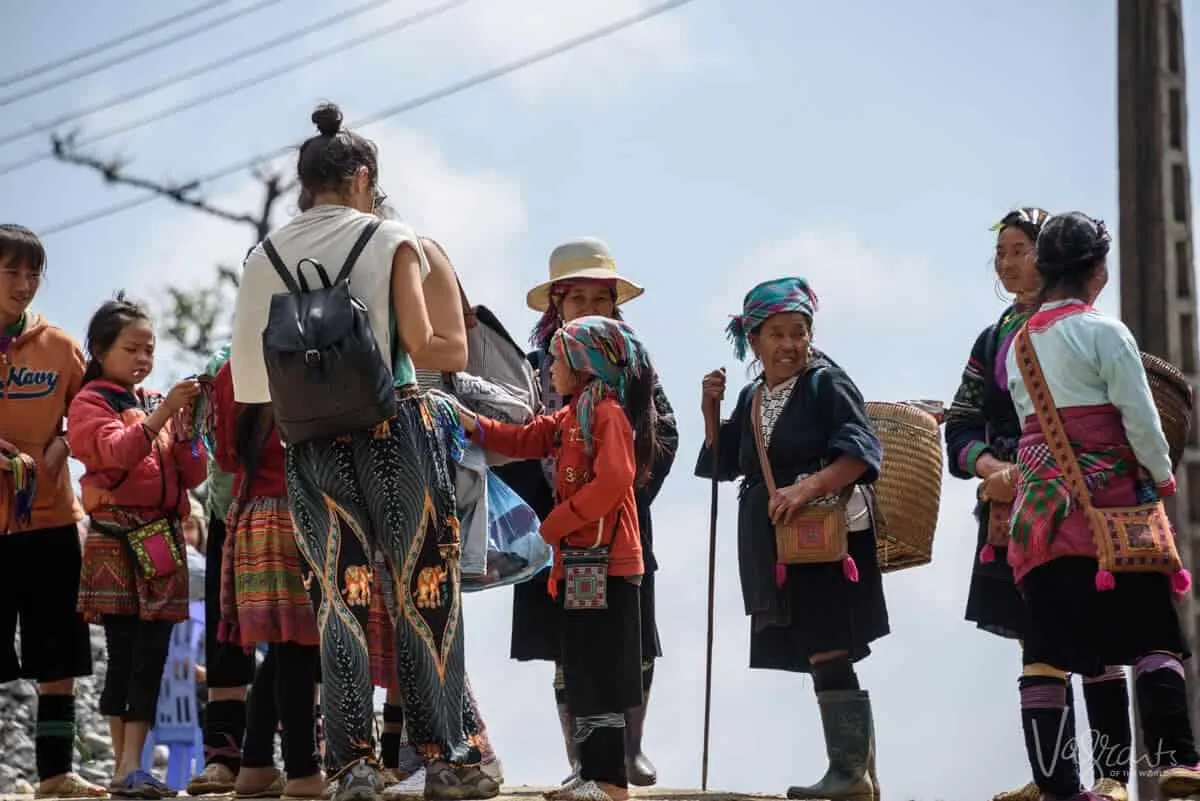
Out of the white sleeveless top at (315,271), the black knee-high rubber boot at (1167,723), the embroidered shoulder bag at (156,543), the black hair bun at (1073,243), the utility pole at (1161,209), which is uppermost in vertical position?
the utility pole at (1161,209)

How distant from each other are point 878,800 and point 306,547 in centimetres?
240

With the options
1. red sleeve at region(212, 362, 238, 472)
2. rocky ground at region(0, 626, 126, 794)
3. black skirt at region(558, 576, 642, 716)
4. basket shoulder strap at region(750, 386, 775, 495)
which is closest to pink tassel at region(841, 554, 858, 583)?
basket shoulder strap at region(750, 386, 775, 495)

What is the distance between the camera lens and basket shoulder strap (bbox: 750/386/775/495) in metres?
7.38

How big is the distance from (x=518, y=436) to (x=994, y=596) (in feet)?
6.33

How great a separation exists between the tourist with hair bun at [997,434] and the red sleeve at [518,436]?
5.10 ft

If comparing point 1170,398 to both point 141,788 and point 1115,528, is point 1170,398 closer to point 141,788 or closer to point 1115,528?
point 1115,528

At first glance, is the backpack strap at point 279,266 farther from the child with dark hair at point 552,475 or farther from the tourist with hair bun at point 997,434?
the tourist with hair bun at point 997,434

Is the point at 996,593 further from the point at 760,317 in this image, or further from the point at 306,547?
the point at 306,547

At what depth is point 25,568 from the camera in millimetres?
8172

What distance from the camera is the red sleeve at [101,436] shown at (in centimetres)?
775

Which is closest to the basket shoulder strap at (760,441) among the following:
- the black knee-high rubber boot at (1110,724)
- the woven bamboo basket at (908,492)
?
Result: the woven bamboo basket at (908,492)

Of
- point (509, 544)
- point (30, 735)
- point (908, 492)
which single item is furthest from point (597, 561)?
point (30, 735)

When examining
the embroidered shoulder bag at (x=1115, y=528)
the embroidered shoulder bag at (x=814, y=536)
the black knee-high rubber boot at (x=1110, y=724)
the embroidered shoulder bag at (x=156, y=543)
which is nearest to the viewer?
the embroidered shoulder bag at (x=1115, y=528)

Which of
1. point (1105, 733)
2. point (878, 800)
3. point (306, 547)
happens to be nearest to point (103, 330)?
point (306, 547)
